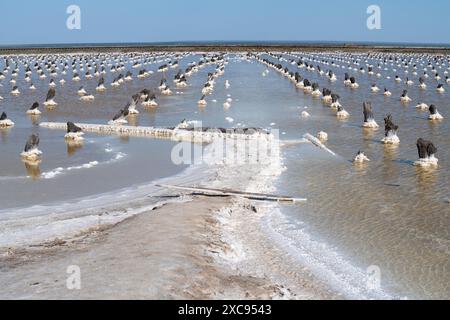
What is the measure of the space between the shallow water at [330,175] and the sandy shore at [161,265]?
911 mm

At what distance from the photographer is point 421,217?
12422mm

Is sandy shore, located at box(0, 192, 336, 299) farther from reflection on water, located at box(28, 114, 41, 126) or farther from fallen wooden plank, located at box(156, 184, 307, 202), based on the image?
reflection on water, located at box(28, 114, 41, 126)

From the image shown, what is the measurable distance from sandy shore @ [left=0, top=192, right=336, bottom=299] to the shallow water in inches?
35.9

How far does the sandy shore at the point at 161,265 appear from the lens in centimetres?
778

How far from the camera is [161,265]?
27.9 feet

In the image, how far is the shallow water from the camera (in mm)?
10250

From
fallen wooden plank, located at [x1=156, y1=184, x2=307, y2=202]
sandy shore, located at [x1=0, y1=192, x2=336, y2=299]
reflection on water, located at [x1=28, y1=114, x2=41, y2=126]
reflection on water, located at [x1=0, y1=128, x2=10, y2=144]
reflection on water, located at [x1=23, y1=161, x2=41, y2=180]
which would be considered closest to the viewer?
sandy shore, located at [x1=0, y1=192, x2=336, y2=299]

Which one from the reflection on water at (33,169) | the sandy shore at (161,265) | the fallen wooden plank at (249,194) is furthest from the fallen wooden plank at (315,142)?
the reflection on water at (33,169)

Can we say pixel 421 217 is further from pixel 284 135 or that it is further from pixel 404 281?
pixel 284 135

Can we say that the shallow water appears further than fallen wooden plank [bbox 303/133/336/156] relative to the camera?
No

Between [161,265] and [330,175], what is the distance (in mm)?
8550

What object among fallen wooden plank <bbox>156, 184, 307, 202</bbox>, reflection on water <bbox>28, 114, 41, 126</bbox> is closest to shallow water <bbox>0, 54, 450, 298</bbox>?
reflection on water <bbox>28, 114, 41, 126</bbox>

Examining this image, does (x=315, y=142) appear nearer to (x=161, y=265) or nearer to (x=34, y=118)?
(x=161, y=265)

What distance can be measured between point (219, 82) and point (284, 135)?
24787mm
